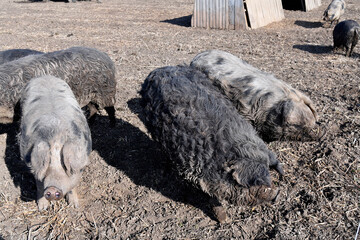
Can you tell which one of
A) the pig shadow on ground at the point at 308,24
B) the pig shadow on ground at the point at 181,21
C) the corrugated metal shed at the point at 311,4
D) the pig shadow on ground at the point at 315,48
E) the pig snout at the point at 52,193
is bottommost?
the pig shadow on ground at the point at 315,48

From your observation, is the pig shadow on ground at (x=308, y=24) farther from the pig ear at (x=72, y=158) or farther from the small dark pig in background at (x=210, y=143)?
the pig ear at (x=72, y=158)

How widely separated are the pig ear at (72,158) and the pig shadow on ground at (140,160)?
1.03 meters

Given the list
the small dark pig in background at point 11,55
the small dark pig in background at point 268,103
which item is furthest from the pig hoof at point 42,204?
the small dark pig in background at point 11,55

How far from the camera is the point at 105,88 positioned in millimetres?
5305

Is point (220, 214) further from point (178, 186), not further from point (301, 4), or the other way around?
point (301, 4)

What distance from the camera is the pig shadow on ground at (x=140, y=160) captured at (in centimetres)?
398

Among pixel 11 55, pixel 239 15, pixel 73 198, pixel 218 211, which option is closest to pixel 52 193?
pixel 73 198

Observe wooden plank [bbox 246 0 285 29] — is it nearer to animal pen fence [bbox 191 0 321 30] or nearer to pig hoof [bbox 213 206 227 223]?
→ animal pen fence [bbox 191 0 321 30]

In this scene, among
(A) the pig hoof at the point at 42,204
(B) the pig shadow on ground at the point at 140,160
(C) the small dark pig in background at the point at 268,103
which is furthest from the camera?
(C) the small dark pig in background at the point at 268,103

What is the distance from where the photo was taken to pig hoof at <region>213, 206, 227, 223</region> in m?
3.56

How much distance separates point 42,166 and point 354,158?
12.9 ft

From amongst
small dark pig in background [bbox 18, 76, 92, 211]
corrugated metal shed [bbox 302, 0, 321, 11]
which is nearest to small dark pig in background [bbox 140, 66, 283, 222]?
small dark pig in background [bbox 18, 76, 92, 211]

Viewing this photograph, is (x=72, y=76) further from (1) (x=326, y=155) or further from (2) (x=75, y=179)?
(1) (x=326, y=155)

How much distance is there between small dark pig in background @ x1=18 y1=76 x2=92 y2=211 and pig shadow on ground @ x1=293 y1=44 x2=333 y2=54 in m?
7.79
